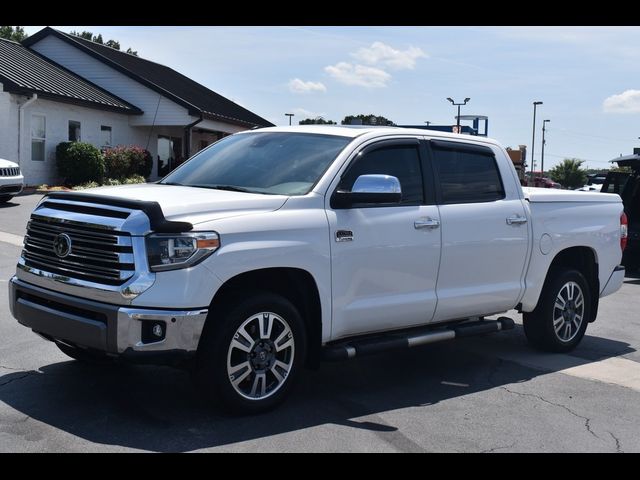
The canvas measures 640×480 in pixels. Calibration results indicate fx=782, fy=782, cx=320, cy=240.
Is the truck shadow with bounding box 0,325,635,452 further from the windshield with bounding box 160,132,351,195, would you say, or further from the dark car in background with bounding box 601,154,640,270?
the dark car in background with bounding box 601,154,640,270

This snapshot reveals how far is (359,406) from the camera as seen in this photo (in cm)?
564

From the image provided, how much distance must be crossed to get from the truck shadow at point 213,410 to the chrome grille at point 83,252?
909mm

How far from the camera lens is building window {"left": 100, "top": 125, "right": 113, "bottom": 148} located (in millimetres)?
26891

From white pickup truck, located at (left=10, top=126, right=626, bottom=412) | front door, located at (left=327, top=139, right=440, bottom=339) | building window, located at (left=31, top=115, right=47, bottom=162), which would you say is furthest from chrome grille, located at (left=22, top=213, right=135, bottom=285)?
building window, located at (left=31, top=115, right=47, bottom=162)

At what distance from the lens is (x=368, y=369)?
6773 mm

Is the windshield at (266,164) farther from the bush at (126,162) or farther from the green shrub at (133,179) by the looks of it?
the bush at (126,162)

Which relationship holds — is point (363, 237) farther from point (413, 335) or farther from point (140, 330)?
point (140, 330)

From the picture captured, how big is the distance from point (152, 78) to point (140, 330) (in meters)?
28.5

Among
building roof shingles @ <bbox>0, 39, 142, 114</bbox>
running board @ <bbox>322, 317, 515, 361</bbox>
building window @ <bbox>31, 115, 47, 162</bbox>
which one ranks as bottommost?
running board @ <bbox>322, 317, 515, 361</bbox>

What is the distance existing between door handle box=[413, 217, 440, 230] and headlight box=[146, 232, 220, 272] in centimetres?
192

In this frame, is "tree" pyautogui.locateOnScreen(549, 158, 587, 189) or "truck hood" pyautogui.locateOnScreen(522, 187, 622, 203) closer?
"truck hood" pyautogui.locateOnScreen(522, 187, 622, 203)

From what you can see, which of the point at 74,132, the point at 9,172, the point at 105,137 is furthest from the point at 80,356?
the point at 105,137

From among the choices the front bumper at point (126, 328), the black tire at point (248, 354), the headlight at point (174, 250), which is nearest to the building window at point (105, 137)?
the front bumper at point (126, 328)

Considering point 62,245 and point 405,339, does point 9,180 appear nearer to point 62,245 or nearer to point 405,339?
point 62,245
